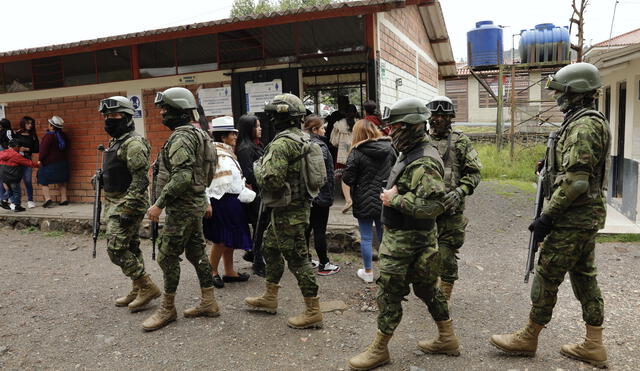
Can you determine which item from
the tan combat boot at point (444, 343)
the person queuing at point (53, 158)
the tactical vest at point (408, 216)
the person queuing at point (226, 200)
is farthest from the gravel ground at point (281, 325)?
the person queuing at point (53, 158)

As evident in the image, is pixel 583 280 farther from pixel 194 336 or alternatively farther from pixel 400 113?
pixel 194 336

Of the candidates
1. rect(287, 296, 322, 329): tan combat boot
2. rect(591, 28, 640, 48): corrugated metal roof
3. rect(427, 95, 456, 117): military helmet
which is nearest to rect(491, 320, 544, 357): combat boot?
rect(287, 296, 322, 329): tan combat boot

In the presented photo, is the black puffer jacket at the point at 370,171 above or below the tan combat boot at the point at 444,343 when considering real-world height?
above

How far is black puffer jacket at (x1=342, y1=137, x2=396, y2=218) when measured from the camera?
4828 millimetres

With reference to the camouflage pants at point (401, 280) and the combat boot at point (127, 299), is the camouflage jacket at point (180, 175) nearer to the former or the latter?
the combat boot at point (127, 299)

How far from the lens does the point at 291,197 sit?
3.83 m

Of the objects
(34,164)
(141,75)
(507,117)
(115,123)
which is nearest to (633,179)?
(115,123)

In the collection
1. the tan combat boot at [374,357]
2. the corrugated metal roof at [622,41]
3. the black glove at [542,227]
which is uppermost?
the corrugated metal roof at [622,41]

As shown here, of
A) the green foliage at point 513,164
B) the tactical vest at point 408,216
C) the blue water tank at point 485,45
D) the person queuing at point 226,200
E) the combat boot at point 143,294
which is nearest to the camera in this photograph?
the tactical vest at point 408,216

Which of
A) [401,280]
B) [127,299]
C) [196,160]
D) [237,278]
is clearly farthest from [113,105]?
[401,280]

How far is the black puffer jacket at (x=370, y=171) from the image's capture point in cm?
483

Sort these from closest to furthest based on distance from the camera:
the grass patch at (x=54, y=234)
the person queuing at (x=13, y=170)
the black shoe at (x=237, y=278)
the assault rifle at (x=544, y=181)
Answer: the assault rifle at (x=544, y=181)
the black shoe at (x=237, y=278)
the grass patch at (x=54, y=234)
the person queuing at (x=13, y=170)

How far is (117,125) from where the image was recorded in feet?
13.8

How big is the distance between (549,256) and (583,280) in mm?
310
